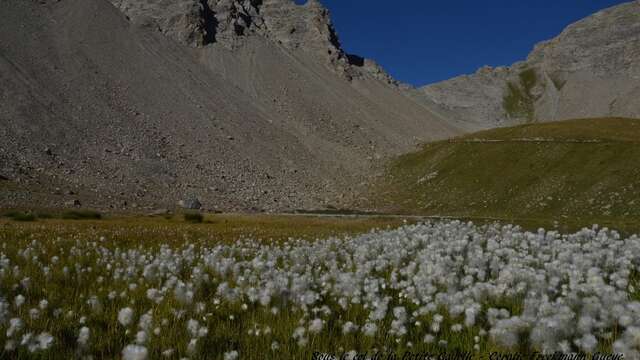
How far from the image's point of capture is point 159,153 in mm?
71062

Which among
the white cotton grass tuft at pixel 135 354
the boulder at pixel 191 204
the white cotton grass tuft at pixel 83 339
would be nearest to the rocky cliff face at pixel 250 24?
the boulder at pixel 191 204

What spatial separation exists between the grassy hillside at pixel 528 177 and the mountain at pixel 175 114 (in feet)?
38.9

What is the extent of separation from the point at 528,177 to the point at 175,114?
2114 inches

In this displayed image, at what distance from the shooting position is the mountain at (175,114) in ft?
199

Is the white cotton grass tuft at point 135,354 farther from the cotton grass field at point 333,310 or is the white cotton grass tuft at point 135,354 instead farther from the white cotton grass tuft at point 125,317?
the white cotton grass tuft at point 125,317

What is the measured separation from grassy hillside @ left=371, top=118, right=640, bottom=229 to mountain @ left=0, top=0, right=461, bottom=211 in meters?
11.9

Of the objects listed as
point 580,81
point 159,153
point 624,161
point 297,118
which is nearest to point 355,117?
point 297,118

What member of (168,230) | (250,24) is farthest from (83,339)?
(250,24)

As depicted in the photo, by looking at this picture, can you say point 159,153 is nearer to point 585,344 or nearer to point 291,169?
point 291,169

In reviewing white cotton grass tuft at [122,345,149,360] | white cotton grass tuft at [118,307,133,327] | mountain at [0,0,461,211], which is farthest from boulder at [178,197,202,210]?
white cotton grass tuft at [122,345,149,360]

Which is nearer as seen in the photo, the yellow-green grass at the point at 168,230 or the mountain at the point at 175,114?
the yellow-green grass at the point at 168,230

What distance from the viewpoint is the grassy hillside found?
50.5 m

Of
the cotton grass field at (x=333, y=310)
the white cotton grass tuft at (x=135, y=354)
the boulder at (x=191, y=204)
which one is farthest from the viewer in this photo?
the boulder at (x=191, y=204)

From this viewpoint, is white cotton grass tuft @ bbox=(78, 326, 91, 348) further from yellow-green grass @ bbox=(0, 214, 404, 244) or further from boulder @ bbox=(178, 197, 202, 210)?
boulder @ bbox=(178, 197, 202, 210)
